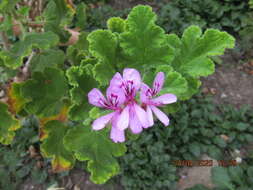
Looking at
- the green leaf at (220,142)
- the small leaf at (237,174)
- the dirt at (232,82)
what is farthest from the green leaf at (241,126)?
the small leaf at (237,174)

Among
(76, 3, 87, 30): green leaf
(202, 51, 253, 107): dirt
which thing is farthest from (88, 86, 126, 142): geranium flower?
(202, 51, 253, 107): dirt

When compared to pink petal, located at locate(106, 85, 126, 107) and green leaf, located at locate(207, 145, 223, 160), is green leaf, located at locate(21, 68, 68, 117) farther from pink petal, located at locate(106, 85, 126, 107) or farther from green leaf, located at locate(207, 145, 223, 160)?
green leaf, located at locate(207, 145, 223, 160)

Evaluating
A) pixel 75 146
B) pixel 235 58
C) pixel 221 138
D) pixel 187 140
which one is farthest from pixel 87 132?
pixel 235 58

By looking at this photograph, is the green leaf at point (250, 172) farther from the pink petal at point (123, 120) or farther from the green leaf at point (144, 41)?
the pink petal at point (123, 120)

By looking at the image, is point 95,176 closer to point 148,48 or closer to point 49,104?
point 49,104

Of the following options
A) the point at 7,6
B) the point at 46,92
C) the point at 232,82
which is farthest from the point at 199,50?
the point at 232,82

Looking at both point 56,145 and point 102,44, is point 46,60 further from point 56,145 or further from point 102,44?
point 102,44
